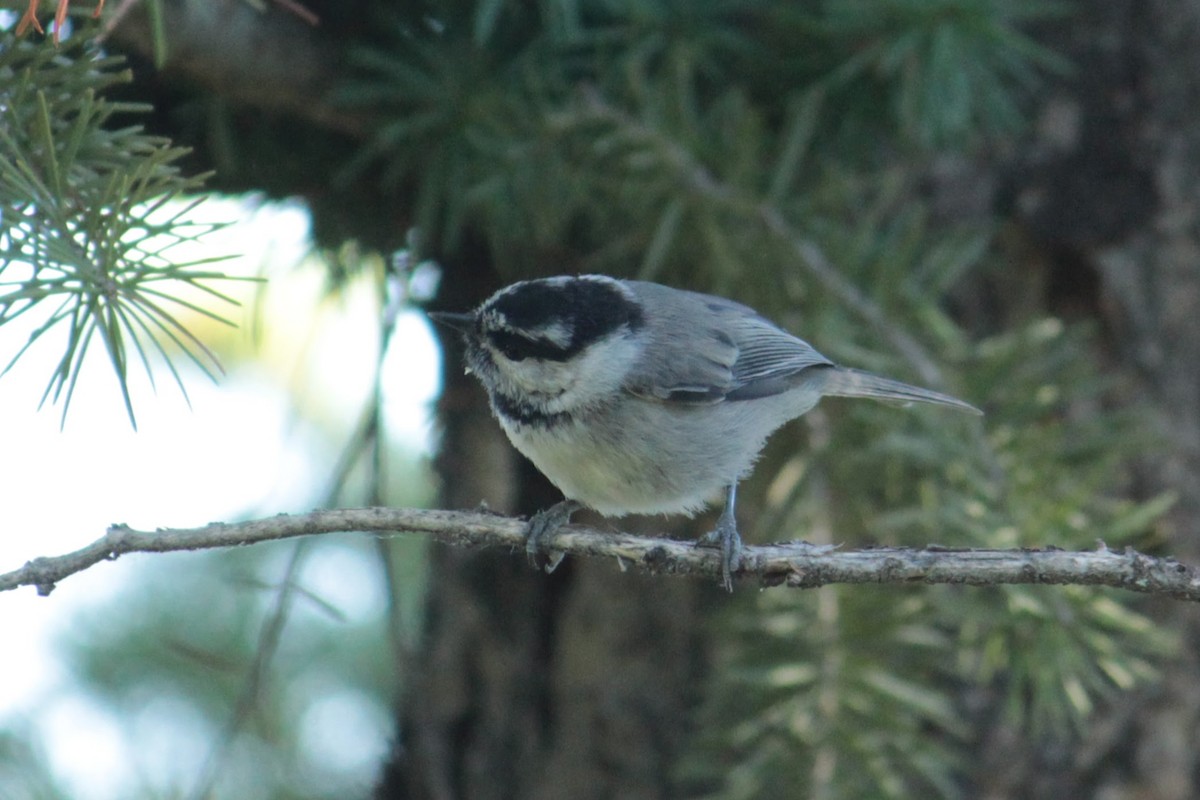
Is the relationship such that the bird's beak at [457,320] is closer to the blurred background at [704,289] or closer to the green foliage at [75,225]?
the blurred background at [704,289]

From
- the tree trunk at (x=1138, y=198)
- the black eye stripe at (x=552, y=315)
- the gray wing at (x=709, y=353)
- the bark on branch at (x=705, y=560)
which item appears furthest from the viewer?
the tree trunk at (x=1138, y=198)

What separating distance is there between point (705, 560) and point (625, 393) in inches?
31.6

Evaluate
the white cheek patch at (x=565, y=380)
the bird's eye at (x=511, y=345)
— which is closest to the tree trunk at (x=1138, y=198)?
the white cheek patch at (x=565, y=380)

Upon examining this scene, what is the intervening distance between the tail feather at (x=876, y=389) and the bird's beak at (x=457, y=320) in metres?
0.71

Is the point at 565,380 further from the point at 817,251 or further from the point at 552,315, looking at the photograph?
the point at 817,251

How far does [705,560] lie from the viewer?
1.33 meters

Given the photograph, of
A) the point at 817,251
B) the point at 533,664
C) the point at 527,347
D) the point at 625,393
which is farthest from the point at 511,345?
the point at 533,664

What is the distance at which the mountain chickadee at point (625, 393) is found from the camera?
2012 millimetres

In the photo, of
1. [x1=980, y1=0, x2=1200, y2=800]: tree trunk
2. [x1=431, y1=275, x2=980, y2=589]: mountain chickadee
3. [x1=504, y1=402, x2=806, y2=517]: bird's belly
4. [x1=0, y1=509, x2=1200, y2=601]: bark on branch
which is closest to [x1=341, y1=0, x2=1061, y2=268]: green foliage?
[x1=431, y1=275, x2=980, y2=589]: mountain chickadee

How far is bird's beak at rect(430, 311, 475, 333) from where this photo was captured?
201cm

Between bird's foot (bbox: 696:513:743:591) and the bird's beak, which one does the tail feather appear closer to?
bird's foot (bbox: 696:513:743:591)

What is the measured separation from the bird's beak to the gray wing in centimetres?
31

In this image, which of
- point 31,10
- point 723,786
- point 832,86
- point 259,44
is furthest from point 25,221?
point 723,786

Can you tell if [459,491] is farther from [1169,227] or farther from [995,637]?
[1169,227]
